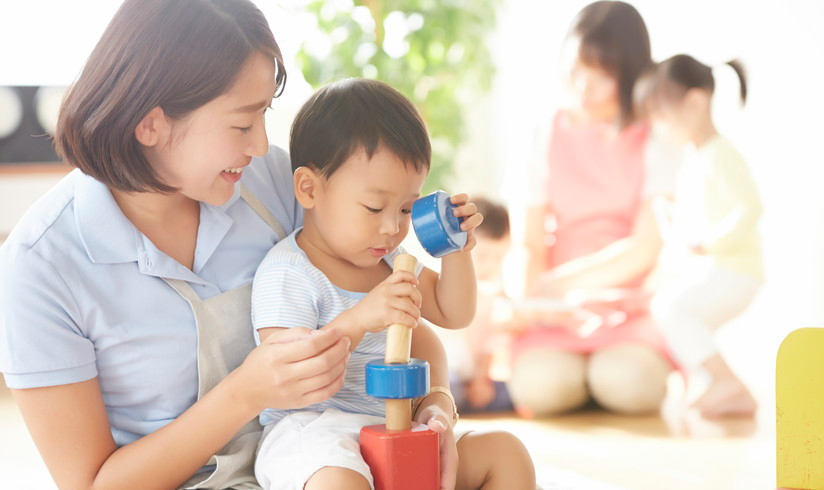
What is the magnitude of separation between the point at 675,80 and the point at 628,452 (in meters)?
1.18

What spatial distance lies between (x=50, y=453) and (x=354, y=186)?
1.68 feet

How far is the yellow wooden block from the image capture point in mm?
1205

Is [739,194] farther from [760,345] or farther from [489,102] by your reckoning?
Result: [489,102]

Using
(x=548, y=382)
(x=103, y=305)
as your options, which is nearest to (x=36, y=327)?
(x=103, y=305)

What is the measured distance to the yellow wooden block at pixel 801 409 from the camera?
121cm

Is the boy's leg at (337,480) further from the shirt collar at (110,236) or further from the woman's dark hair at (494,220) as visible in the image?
the woman's dark hair at (494,220)

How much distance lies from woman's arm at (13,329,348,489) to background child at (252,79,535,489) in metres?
0.07

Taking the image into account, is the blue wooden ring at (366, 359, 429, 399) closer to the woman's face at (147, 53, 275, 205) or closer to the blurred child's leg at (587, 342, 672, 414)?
the woman's face at (147, 53, 275, 205)

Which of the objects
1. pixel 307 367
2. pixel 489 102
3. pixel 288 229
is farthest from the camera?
pixel 489 102

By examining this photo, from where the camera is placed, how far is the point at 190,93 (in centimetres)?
113

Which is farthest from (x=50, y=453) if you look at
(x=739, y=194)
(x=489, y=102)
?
(x=489, y=102)

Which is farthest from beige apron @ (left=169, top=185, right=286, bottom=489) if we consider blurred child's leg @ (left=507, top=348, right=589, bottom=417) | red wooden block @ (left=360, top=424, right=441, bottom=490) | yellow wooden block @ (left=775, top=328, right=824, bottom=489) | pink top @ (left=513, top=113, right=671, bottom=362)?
pink top @ (left=513, top=113, right=671, bottom=362)

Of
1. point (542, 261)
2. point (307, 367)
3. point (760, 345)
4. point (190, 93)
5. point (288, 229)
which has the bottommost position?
point (760, 345)

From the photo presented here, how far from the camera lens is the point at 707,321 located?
2814mm
